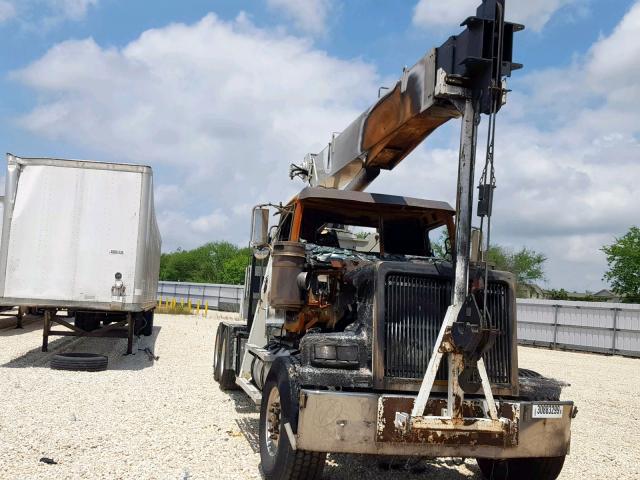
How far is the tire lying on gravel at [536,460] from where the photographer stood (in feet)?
17.0

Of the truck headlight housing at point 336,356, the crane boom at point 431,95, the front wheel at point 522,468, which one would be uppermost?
the crane boom at point 431,95

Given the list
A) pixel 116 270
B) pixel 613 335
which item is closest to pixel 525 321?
pixel 613 335

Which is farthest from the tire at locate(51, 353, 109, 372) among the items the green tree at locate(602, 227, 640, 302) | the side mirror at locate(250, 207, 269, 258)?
the green tree at locate(602, 227, 640, 302)

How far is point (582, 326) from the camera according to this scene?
881 inches

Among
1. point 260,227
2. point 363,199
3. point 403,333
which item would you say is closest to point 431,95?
point 363,199

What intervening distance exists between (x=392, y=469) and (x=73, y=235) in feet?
24.8

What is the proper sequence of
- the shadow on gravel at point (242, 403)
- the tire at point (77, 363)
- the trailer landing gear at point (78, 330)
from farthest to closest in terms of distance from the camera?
the trailer landing gear at point (78, 330), the tire at point (77, 363), the shadow on gravel at point (242, 403)

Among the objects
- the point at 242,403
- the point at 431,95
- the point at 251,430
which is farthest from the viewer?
the point at 242,403

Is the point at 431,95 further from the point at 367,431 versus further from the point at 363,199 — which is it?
the point at 367,431

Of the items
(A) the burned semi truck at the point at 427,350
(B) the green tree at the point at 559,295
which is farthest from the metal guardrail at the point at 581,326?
(B) the green tree at the point at 559,295

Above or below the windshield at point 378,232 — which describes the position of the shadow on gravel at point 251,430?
below

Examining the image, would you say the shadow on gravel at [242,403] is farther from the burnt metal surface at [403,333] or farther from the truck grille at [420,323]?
the truck grille at [420,323]

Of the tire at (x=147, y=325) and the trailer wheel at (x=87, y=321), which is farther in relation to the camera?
the tire at (x=147, y=325)

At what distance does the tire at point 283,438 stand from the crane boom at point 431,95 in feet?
7.73
